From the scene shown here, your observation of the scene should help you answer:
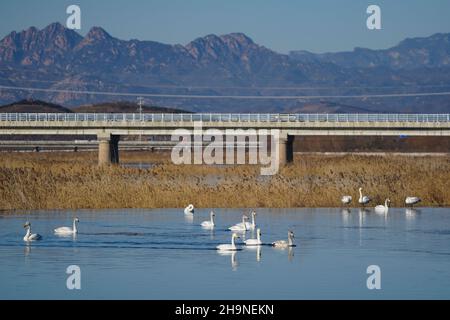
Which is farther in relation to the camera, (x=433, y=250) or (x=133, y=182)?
(x=133, y=182)

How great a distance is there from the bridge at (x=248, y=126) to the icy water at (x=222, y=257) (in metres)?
47.6

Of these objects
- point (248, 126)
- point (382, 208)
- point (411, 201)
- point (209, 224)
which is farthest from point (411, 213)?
point (248, 126)

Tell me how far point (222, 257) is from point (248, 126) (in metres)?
61.6

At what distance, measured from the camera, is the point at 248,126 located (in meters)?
96.7

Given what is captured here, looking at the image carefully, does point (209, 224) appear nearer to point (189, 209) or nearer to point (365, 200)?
point (189, 209)

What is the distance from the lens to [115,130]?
99.1 metres

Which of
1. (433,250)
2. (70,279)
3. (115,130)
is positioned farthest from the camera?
(115,130)

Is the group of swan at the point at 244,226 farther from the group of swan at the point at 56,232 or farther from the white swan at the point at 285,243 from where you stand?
the group of swan at the point at 56,232

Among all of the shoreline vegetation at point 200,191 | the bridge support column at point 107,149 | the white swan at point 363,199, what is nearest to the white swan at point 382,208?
the white swan at point 363,199

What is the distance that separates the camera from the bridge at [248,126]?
316 ft

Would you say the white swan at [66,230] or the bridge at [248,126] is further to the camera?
the bridge at [248,126]
